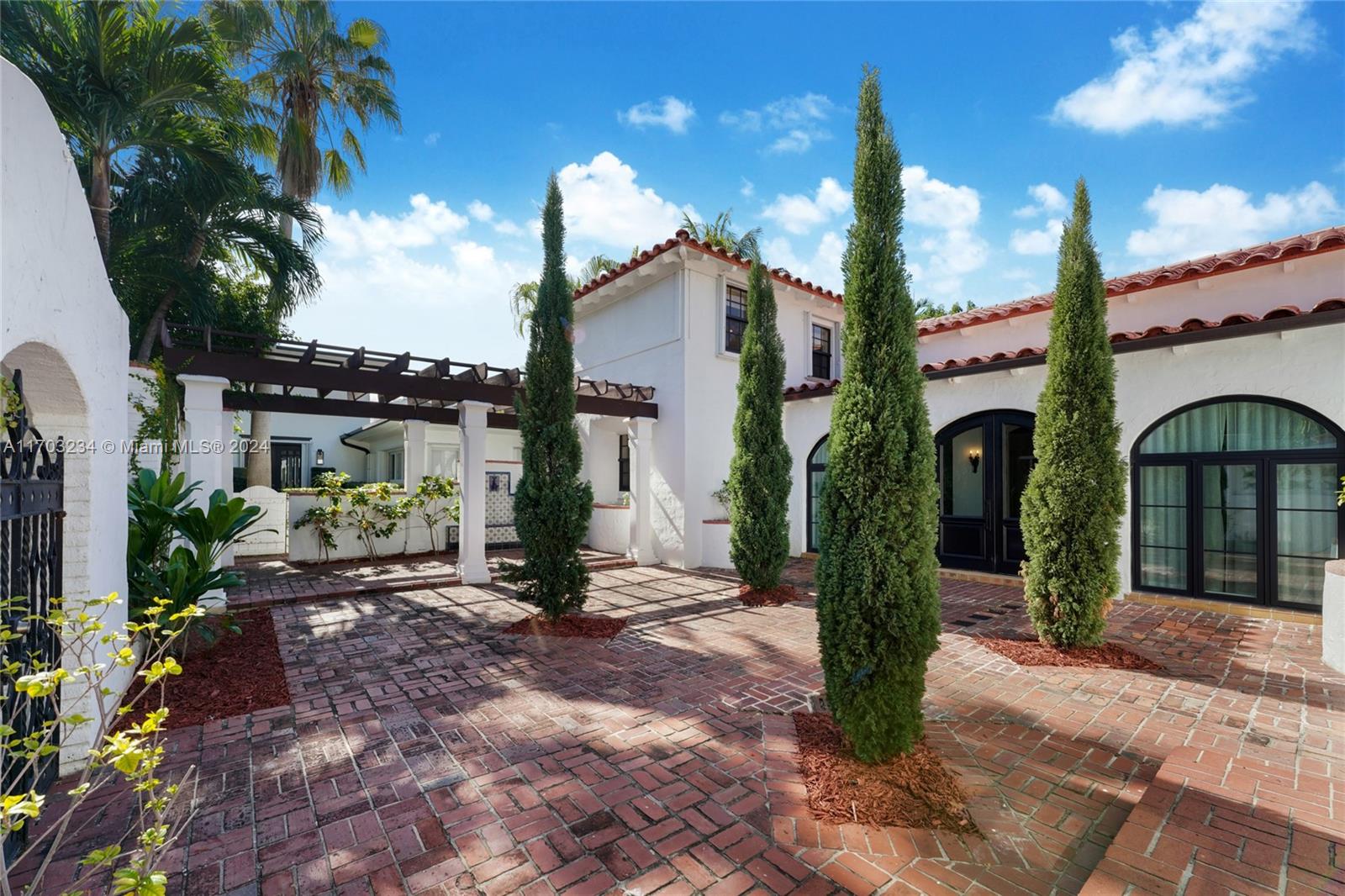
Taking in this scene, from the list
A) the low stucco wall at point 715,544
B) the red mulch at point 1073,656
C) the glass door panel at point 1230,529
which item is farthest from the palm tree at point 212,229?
the glass door panel at point 1230,529

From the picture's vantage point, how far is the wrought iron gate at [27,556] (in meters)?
2.51

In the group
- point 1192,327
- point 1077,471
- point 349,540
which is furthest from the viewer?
point 349,540

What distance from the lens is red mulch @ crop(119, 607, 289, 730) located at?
4504mm

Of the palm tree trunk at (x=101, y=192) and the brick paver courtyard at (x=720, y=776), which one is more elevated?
the palm tree trunk at (x=101, y=192)

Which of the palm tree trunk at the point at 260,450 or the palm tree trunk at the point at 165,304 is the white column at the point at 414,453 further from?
the palm tree trunk at the point at 165,304

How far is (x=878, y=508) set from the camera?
354 centimetres

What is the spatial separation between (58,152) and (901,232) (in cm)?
494

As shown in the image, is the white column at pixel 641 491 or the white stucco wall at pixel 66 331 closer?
the white stucco wall at pixel 66 331

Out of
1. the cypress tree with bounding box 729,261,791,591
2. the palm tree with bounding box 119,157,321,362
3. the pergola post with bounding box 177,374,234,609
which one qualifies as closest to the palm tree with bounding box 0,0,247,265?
the palm tree with bounding box 119,157,321,362

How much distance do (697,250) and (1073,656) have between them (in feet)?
28.4

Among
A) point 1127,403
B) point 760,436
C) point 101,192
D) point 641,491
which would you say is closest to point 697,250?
point 760,436

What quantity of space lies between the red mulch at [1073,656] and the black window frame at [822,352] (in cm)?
911

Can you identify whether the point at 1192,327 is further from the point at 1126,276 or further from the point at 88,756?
the point at 88,756

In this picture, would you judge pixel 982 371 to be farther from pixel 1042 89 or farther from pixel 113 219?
pixel 113 219
